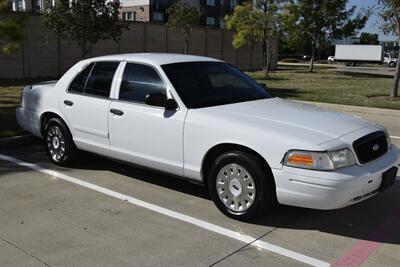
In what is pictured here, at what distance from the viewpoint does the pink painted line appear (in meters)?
3.93

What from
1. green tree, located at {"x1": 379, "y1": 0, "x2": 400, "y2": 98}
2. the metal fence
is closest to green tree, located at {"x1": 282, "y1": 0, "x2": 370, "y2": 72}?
the metal fence

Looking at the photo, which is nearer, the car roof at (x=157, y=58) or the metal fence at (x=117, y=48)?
the car roof at (x=157, y=58)

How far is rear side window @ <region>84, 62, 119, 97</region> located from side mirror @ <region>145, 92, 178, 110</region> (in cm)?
96

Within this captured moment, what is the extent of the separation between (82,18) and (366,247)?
1346 cm

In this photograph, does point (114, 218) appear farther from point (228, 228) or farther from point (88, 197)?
point (228, 228)

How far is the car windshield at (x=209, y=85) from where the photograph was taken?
5273 millimetres

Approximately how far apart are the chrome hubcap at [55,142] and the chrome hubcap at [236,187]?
2.69 meters

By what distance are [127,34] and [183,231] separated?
21279 millimetres

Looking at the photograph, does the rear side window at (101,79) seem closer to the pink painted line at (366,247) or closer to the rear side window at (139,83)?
the rear side window at (139,83)

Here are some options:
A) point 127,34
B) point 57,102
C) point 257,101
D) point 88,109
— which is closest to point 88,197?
point 88,109

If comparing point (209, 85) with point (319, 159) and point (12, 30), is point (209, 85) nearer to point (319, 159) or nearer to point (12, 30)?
point (319, 159)

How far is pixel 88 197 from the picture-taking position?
17.9ft

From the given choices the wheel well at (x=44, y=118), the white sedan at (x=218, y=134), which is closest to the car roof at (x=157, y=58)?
the white sedan at (x=218, y=134)

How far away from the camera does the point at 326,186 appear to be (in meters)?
4.18
